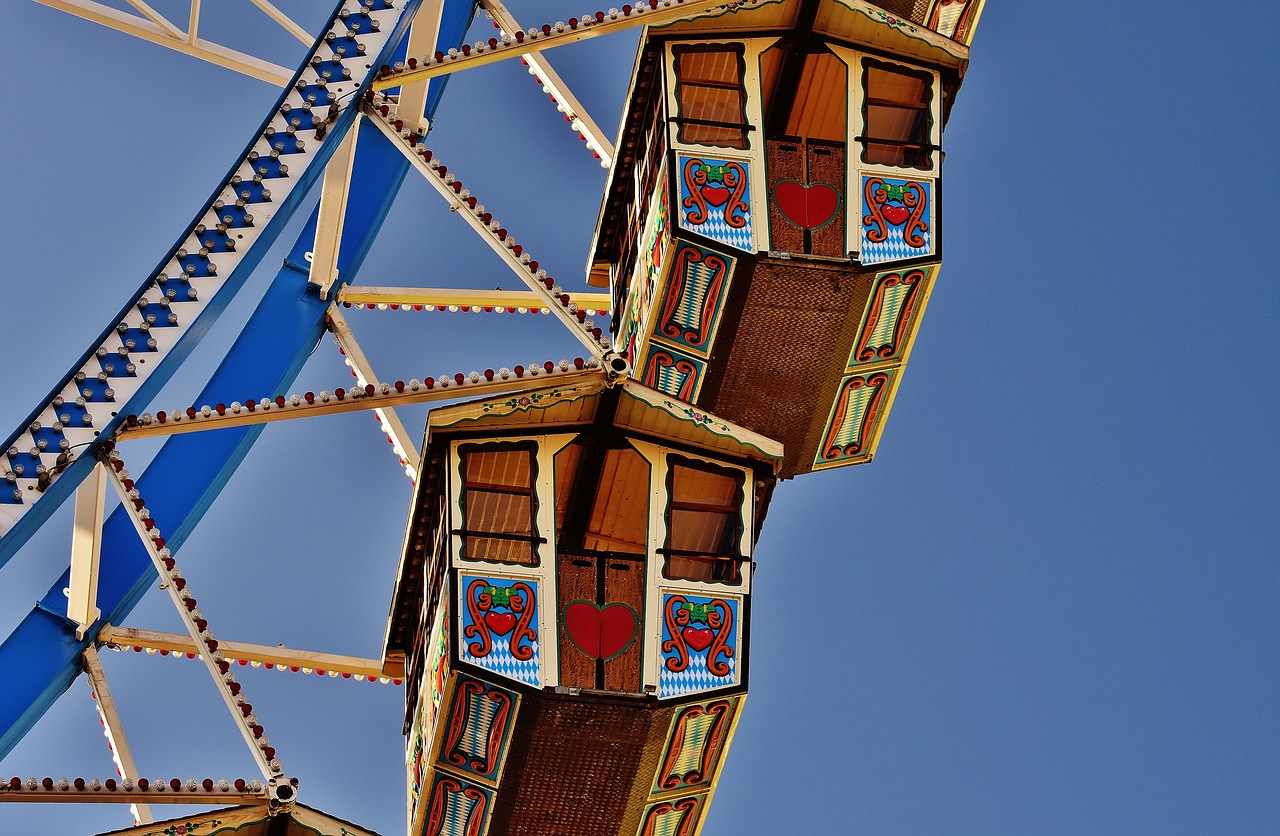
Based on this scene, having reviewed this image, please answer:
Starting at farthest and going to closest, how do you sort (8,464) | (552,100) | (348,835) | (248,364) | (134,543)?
1. (552,100)
2. (248,364)
3. (134,543)
4. (8,464)
5. (348,835)

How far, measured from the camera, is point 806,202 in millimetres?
15555

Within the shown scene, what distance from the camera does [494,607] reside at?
1344 cm

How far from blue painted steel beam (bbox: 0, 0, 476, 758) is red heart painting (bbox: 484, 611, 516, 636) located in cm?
206

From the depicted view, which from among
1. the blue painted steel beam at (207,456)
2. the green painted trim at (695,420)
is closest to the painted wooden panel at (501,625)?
the green painted trim at (695,420)

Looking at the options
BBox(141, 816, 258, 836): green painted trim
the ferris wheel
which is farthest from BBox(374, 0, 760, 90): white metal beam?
BBox(141, 816, 258, 836): green painted trim

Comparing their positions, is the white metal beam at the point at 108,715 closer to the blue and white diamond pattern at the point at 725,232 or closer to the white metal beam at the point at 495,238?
the white metal beam at the point at 495,238

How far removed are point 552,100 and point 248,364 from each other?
144 inches

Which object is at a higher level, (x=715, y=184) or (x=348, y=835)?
(x=715, y=184)

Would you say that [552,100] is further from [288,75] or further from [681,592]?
[681,592]

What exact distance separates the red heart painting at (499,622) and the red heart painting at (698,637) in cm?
96

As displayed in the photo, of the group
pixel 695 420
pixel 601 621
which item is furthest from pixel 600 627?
pixel 695 420

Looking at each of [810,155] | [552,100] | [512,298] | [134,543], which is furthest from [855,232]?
[134,543]

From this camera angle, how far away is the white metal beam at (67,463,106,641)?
13789 mm

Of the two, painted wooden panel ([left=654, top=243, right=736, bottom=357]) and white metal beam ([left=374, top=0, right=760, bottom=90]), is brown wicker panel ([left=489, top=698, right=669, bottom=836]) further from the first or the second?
white metal beam ([left=374, top=0, right=760, bottom=90])
